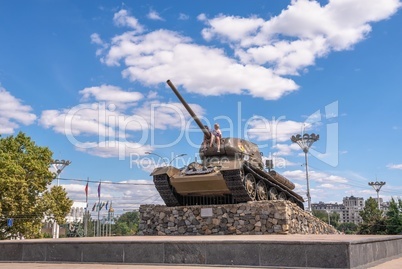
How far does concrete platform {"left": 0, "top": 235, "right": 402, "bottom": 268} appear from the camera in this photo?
806cm

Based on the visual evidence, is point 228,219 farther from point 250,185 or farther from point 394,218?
point 394,218

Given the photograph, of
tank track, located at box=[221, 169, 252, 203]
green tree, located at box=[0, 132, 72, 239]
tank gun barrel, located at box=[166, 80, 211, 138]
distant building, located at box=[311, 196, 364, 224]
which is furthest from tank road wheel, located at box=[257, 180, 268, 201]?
distant building, located at box=[311, 196, 364, 224]

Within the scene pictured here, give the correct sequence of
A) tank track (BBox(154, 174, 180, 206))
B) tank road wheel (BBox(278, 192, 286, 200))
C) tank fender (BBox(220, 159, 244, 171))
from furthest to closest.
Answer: tank road wheel (BBox(278, 192, 286, 200)), tank track (BBox(154, 174, 180, 206)), tank fender (BBox(220, 159, 244, 171))

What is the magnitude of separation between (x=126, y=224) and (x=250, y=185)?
85018mm

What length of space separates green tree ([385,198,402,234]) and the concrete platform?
15926 mm

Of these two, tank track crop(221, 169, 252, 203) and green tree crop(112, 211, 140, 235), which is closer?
tank track crop(221, 169, 252, 203)

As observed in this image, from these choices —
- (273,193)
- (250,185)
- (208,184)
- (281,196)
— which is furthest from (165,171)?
(281,196)

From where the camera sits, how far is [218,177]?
18.4 meters

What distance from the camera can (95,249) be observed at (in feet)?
32.9

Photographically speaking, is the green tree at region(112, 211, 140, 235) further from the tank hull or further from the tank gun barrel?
the tank gun barrel

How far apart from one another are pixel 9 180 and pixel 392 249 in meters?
22.1

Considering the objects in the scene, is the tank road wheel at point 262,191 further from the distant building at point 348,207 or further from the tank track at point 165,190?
the distant building at point 348,207

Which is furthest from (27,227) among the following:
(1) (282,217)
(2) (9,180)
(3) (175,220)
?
(1) (282,217)

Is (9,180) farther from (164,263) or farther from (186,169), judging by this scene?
(164,263)
